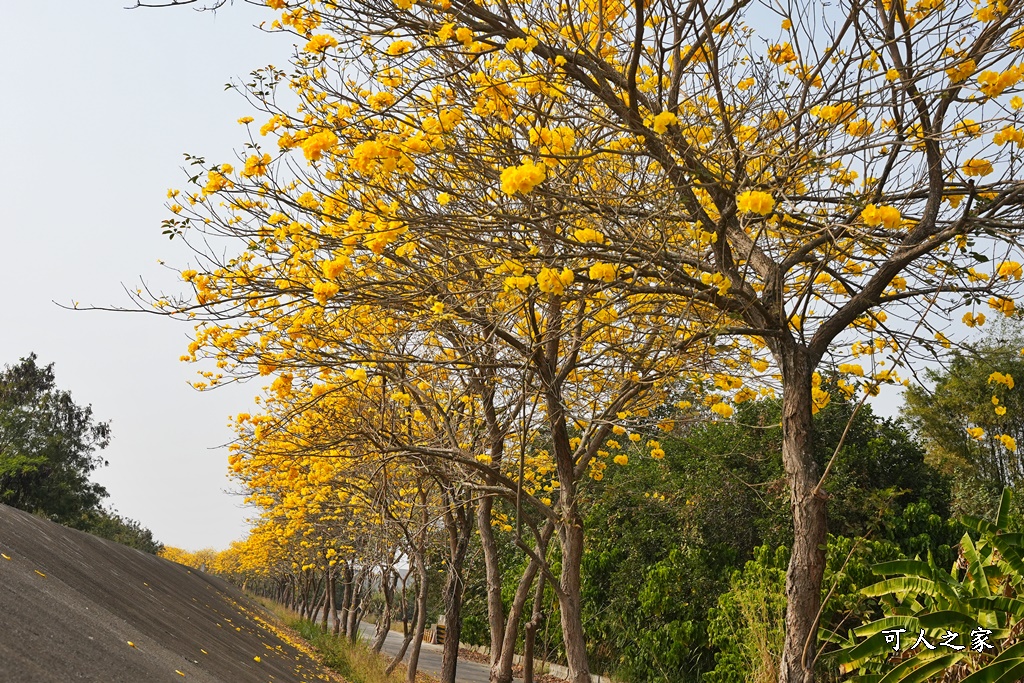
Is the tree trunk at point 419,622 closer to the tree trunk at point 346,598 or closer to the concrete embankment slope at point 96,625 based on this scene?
the concrete embankment slope at point 96,625

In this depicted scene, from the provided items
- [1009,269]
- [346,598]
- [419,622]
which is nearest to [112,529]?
[346,598]

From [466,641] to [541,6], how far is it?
19366mm

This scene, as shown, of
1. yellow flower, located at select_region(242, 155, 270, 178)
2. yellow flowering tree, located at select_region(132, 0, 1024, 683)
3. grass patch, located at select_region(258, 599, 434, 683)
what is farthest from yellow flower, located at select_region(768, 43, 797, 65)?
grass patch, located at select_region(258, 599, 434, 683)

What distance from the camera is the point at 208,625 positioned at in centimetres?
1041

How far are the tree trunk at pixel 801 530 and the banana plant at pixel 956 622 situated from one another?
2.12ft

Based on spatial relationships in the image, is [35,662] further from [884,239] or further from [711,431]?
[711,431]

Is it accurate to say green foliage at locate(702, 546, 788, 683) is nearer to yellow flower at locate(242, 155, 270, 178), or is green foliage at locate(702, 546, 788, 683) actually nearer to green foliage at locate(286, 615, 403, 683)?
green foliage at locate(286, 615, 403, 683)

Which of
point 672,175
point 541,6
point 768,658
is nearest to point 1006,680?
point 672,175

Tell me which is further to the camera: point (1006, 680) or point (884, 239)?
point (1006, 680)

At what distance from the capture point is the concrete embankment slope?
4387mm

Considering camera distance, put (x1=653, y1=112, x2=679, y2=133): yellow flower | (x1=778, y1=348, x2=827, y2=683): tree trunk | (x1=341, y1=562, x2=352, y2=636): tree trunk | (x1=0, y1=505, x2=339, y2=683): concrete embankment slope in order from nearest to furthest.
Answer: (x1=653, y1=112, x2=679, y2=133): yellow flower
(x1=778, y1=348, x2=827, y2=683): tree trunk
(x1=0, y1=505, x2=339, y2=683): concrete embankment slope
(x1=341, y1=562, x2=352, y2=636): tree trunk

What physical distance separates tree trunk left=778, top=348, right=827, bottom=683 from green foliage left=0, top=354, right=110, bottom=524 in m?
31.5

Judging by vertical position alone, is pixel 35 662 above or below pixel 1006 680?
below

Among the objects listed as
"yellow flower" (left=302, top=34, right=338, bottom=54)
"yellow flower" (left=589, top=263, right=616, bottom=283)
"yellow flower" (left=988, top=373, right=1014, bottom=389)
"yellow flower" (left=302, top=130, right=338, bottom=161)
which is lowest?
"yellow flower" (left=589, top=263, right=616, bottom=283)
